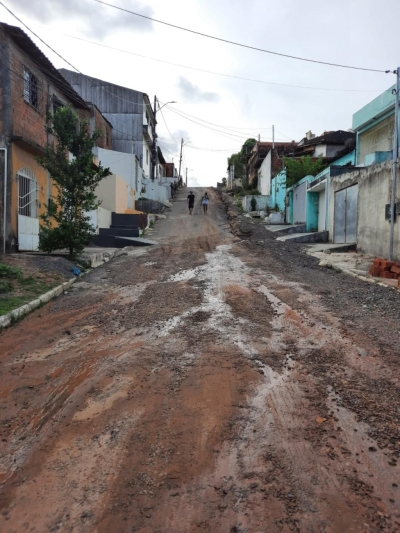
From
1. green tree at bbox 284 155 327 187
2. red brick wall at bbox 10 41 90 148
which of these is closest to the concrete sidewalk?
green tree at bbox 284 155 327 187

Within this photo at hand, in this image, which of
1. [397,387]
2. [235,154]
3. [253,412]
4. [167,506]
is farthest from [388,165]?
[235,154]

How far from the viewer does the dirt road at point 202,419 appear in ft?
7.89

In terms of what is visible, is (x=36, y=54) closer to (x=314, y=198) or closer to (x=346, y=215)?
(x=346, y=215)

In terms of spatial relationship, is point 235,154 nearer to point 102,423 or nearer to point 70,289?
point 70,289

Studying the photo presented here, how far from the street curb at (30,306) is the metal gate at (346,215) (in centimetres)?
1155

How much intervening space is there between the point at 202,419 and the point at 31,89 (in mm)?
14068

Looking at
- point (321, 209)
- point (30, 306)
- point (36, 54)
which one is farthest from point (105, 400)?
point (321, 209)

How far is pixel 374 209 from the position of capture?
14086mm

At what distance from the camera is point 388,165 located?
13.0 m

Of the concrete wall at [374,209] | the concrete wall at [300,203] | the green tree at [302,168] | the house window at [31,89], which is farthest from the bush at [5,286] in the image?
the green tree at [302,168]

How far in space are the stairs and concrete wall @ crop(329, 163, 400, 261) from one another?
29.6 ft

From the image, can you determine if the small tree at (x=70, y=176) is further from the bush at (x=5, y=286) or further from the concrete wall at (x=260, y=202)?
the concrete wall at (x=260, y=202)

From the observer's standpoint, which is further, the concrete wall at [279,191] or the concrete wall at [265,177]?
the concrete wall at [265,177]

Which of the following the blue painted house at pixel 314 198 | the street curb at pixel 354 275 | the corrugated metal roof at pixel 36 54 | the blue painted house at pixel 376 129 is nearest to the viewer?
the street curb at pixel 354 275
